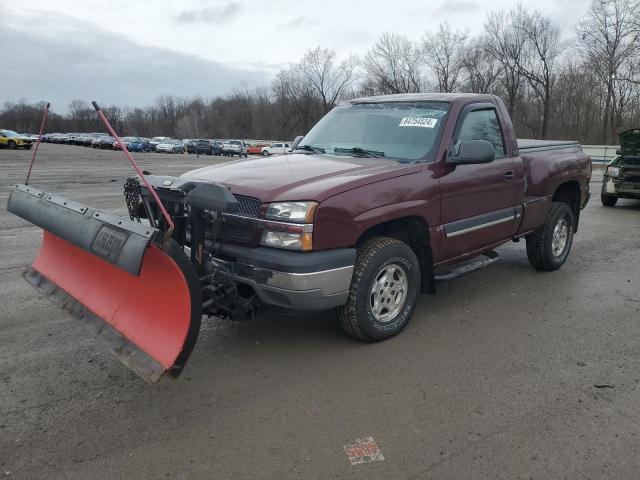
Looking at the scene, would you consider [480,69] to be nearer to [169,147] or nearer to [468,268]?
[169,147]

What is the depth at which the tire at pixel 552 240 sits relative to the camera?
6211 mm

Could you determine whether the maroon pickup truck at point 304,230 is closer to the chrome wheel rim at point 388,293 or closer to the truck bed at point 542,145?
the chrome wheel rim at point 388,293

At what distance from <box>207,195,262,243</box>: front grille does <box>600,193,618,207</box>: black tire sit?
39.0 ft

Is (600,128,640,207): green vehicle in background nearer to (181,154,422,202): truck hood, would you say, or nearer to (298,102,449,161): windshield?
(298,102,449,161): windshield

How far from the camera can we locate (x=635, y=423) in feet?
10.2

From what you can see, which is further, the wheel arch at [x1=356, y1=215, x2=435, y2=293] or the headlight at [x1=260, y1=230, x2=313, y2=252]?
the wheel arch at [x1=356, y1=215, x2=435, y2=293]

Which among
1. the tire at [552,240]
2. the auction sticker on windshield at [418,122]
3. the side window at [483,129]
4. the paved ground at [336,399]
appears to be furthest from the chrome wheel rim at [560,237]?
the auction sticker on windshield at [418,122]

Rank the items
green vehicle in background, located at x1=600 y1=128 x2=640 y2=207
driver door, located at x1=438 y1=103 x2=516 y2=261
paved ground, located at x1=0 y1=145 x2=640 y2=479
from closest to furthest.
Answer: paved ground, located at x1=0 y1=145 x2=640 y2=479 < driver door, located at x1=438 y1=103 x2=516 y2=261 < green vehicle in background, located at x1=600 y1=128 x2=640 y2=207

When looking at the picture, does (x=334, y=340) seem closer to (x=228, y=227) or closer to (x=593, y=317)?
(x=228, y=227)

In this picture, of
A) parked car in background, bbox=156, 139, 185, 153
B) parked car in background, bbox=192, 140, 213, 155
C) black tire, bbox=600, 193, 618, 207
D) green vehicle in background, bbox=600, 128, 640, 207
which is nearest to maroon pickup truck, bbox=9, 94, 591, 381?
green vehicle in background, bbox=600, 128, 640, 207

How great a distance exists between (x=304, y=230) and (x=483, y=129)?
2641 millimetres

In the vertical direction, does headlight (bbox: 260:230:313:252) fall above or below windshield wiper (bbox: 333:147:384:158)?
below

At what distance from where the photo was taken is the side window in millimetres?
4926

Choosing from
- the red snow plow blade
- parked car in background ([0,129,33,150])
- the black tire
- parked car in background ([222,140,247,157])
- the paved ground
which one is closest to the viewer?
the paved ground
